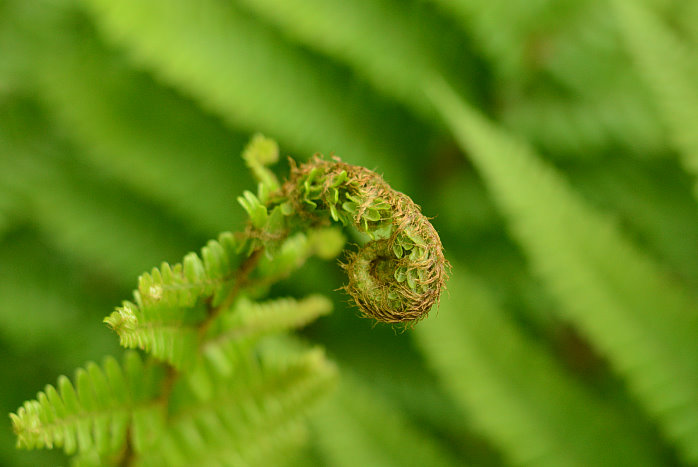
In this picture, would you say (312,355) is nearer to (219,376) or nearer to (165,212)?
(219,376)

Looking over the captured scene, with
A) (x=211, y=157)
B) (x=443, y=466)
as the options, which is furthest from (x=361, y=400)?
(x=211, y=157)

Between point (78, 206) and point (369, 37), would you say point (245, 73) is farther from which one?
point (78, 206)

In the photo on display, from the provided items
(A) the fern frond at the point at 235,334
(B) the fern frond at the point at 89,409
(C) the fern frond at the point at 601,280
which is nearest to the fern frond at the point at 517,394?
(C) the fern frond at the point at 601,280

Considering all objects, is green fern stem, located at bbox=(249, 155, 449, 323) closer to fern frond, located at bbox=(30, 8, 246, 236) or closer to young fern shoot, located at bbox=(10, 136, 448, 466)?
young fern shoot, located at bbox=(10, 136, 448, 466)

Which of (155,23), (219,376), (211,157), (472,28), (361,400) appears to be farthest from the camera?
(211,157)

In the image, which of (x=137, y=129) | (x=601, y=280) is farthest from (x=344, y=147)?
(x=601, y=280)

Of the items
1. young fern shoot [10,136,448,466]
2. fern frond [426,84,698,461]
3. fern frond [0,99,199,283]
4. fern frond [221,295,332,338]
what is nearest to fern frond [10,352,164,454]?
young fern shoot [10,136,448,466]
